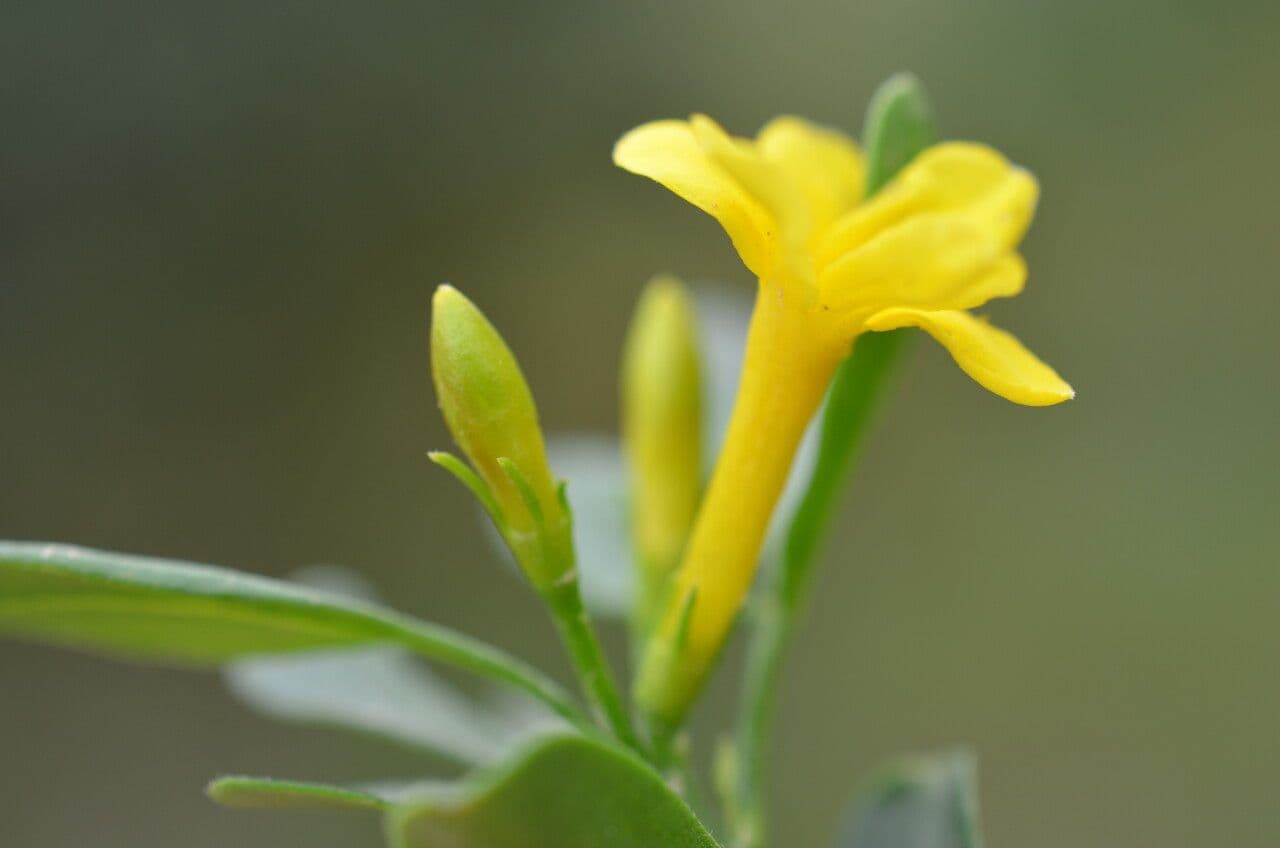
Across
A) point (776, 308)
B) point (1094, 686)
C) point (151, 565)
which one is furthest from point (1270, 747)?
point (151, 565)

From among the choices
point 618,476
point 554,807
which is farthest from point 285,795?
point 618,476

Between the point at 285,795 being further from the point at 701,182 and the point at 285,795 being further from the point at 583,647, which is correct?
the point at 701,182

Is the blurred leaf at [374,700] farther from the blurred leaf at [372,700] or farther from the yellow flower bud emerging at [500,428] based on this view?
the yellow flower bud emerging at [500,428]

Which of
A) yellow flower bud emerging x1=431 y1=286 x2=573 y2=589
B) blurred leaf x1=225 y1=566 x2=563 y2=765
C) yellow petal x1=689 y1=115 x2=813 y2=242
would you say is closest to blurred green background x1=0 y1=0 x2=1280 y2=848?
blurred leaf x1=225 y1=566 x2=563 y2=765

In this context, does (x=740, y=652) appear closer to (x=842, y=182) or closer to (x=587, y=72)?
(x=587, y=72)

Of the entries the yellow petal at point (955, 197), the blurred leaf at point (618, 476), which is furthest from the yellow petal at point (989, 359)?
the blurred leaf at point (618, 476)
